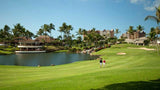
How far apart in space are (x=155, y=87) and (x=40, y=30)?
4402 inches

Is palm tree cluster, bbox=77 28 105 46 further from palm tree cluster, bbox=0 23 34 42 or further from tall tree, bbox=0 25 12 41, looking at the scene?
tall tree, bbox=0 25 12 41

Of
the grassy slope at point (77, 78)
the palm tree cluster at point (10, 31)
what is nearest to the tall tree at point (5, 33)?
the palm tree cluster at point (10, 31)

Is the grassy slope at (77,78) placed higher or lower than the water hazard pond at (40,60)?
higher

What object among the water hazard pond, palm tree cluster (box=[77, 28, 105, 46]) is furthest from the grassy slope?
palm tree cluster (box=[77, 28, 105, 46])

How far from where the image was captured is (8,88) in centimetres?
977

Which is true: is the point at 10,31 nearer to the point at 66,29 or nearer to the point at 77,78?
the point at 66,29

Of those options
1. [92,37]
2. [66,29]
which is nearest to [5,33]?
[66,29]

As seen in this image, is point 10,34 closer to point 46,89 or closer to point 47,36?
point 47,36

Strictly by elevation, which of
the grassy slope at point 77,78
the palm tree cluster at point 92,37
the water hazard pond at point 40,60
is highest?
the palm tree cluster at point 92,37

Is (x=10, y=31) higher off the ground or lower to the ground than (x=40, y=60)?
higher

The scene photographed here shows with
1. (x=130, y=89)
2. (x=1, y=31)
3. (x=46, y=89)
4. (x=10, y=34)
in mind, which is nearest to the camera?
(x=130, y=89)

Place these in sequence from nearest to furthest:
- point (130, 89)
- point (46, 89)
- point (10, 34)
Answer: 1. point (130, 89)
2. point (46, 89)
3. point (10, 34)

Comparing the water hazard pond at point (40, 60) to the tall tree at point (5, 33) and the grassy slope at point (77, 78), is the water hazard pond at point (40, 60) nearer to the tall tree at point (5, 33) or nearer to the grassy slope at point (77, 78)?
the grassy slope at point (77, 78)

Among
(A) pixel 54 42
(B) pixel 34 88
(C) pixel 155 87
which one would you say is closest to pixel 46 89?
(B) pixel 34 88
